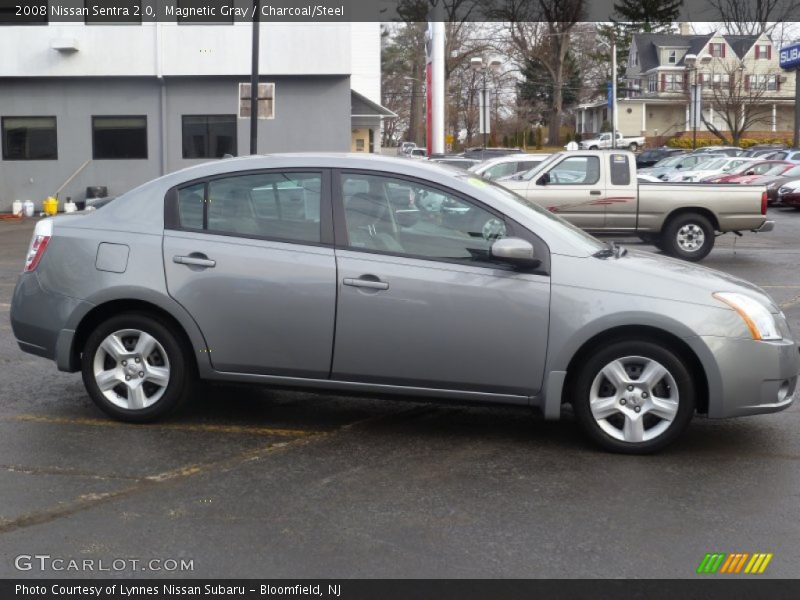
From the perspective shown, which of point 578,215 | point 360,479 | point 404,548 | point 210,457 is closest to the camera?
point 404,548

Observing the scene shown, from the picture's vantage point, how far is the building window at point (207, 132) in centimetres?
3009

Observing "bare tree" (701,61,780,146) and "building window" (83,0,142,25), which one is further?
"bare tree" (701,61,780,146)

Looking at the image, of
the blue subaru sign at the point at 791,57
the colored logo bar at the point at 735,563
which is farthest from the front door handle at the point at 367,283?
the blue subaru sign at the point at 791,57

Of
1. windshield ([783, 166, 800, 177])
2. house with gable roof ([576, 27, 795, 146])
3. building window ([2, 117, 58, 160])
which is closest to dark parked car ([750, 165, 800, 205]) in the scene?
windshield ([783, 166, 800, 177])

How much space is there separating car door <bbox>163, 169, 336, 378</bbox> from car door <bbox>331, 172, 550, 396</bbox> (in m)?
0.13

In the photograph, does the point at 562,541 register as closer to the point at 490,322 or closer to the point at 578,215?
the point at 490,322

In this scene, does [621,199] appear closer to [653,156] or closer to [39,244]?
[39,244]

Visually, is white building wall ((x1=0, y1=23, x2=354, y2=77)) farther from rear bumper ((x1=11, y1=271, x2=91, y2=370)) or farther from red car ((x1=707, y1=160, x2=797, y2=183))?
rear bumper ((x1=11, y1=271, x2=91, y2=370))

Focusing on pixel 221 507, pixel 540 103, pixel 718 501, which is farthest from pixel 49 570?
pixel 540 103

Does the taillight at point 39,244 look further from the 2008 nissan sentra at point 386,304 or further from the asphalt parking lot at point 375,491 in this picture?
the asphalt parking lot at point 375,491

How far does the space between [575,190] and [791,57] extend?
35.0 metres

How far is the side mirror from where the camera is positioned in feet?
19.5

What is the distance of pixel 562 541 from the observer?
15.3ft
